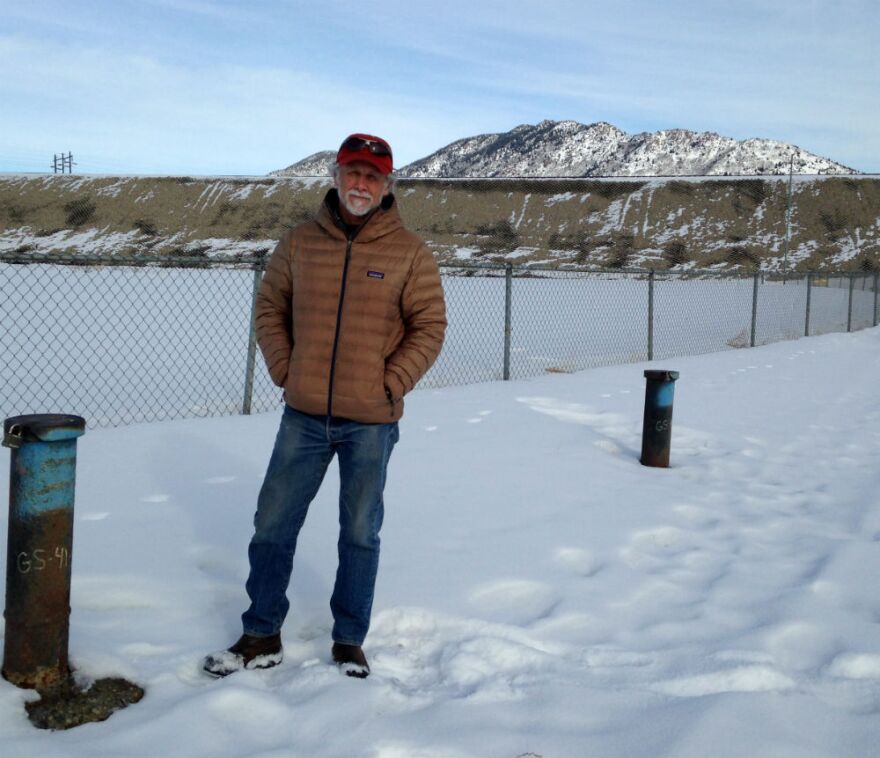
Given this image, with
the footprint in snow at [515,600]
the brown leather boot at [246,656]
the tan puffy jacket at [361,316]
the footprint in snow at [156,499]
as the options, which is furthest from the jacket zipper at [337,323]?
the footprint in snow at [156,499]

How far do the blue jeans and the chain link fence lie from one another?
3.89m

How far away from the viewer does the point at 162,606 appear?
3.22m

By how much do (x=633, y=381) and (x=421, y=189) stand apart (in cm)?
8502

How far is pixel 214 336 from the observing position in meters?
11.8

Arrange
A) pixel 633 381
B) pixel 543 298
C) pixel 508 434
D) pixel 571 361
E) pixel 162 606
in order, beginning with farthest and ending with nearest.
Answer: pixel 543 298
pixel 571 361
pixel 633 381
pixel 508 434
pixel 162 606

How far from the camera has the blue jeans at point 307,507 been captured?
8.86ft

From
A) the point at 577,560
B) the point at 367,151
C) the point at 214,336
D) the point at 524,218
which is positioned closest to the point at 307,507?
the point at 367,151

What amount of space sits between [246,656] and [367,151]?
5.75 ft

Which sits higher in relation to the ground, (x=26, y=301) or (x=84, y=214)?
(x=84, y=214)

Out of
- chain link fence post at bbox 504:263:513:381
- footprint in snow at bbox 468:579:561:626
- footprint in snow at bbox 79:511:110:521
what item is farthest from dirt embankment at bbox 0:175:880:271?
footprint in snow at bbox 468:579:561:626

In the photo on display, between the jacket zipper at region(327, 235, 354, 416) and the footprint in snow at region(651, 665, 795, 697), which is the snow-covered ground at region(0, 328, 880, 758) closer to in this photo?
the footprint in snow at region(651, 665, 795, 697)

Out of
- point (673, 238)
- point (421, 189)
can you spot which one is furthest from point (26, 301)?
point (421, 189)

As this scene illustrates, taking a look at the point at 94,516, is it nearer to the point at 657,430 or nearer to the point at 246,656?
the point at 246,656

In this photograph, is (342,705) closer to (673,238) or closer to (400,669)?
(400,669)
